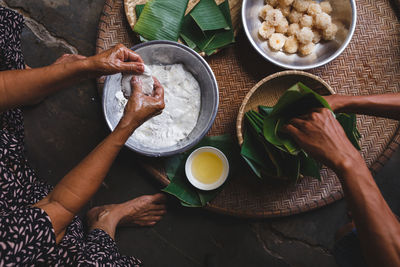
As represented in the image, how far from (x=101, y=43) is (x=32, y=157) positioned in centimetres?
88

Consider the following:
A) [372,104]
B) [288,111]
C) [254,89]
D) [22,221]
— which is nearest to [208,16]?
[254,89]

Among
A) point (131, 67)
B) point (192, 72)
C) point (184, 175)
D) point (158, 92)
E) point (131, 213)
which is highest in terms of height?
point (131, 67)

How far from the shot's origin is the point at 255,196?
1.81 metres

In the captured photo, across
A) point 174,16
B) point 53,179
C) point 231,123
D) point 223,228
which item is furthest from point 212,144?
point 53,179

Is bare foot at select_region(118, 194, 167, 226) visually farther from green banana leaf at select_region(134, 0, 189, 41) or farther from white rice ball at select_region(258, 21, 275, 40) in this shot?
white rice ball at select_region(258, 21, 275, 40)

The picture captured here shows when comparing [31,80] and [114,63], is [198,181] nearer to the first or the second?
[114,63]

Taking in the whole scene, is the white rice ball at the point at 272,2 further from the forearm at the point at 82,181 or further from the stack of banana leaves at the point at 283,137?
the forearm at the point at 82,181

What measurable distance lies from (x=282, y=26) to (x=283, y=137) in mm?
712

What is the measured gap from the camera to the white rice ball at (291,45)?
1.75 meters

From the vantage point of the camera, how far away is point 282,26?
1.75m

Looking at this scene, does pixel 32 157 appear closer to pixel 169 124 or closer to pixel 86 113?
pixel 86 113

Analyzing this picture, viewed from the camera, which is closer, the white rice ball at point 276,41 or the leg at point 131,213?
the white rice ball at point 276,41

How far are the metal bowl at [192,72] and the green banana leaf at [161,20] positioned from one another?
92 mm

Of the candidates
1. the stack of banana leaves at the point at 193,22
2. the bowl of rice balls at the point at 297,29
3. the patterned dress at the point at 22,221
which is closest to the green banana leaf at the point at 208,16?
the stack of banana leaves at the point at 193,22
